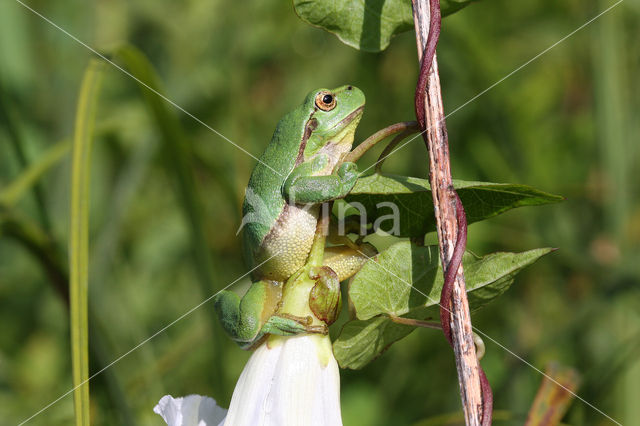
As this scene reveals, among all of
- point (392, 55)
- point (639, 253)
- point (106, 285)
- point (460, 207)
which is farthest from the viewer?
point (392, 55)

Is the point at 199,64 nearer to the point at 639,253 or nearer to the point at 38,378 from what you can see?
the point at 38,378

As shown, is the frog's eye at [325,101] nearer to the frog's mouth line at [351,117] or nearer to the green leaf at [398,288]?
the frog's mouth line at [351,117]

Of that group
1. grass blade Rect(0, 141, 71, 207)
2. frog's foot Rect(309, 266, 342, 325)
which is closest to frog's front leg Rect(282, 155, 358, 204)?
frog's foot Rect(309, 266, 342, 325)

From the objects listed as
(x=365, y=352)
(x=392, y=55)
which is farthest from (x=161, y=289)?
(x=365, y=352)

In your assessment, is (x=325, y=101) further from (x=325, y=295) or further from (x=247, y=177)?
(x=247, y=177)

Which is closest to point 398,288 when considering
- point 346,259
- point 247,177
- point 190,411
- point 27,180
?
point 346,259

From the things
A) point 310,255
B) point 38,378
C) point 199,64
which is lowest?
point 310,255

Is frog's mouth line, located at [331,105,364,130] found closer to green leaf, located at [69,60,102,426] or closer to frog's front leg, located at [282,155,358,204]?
frog's front leg, located at [282,155,358,204]
